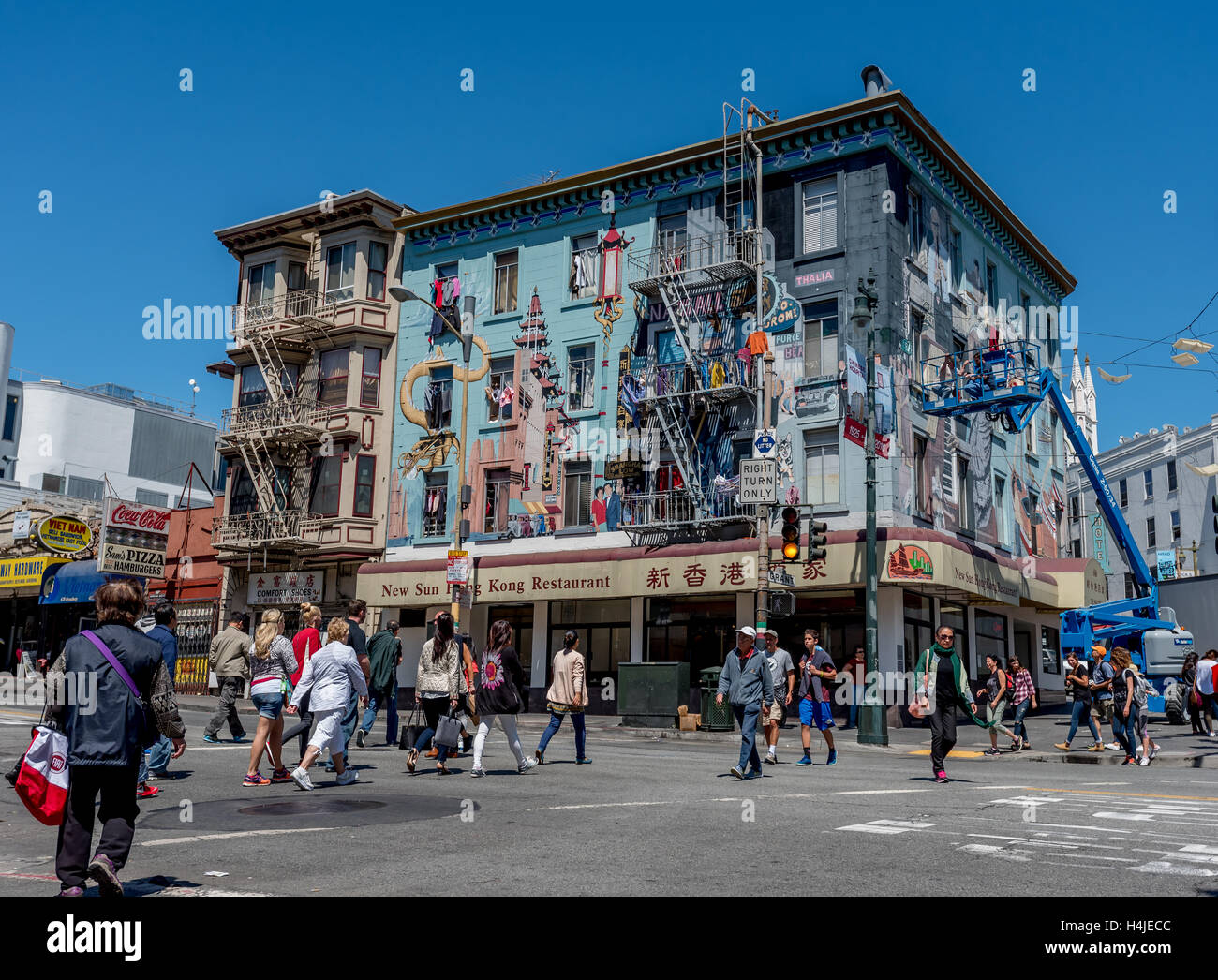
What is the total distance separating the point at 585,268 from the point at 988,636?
52.8ft

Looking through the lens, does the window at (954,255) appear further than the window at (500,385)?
No

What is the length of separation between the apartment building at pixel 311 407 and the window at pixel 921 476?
53.7 ft

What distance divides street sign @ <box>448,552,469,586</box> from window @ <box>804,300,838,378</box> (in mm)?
10092

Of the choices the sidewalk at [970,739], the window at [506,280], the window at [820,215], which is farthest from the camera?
the window at [506,280]

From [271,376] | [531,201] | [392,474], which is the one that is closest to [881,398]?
[531,201]

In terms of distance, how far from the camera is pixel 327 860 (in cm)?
707

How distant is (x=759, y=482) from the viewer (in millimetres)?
23719

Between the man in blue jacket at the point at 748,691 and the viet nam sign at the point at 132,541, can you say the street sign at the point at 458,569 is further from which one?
the viet nam sign at the point at 132,541

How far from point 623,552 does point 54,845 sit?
21689mm

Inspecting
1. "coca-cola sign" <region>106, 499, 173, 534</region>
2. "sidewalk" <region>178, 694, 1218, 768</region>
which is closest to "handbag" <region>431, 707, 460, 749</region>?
"sidewalk" <region>178, 694, 1218, 768</region>

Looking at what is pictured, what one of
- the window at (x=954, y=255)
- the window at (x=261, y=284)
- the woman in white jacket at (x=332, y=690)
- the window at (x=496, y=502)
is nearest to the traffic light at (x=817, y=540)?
the woman in white jacket at (x=332, y=690)

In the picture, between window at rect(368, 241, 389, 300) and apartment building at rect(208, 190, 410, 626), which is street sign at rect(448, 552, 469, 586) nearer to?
apartment building at rect(208, 190, 410, 626)

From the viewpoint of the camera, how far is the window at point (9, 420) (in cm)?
6238

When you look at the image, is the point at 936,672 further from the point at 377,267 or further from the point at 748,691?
the point at 377,267
